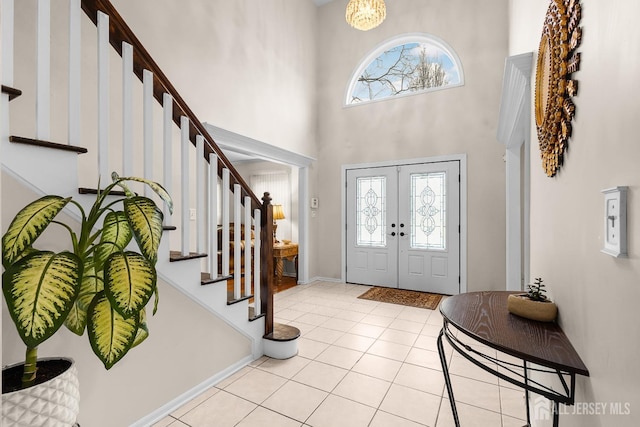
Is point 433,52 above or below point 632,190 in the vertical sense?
above

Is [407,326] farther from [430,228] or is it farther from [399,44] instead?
[399,44]

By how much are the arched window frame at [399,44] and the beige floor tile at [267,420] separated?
4694 millimetres

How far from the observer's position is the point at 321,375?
2.41 m

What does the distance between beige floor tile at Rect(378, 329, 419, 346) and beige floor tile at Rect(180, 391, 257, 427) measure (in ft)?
5.11

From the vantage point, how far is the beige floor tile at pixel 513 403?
1.95 meters

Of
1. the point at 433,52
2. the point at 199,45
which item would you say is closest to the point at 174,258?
the point at 199,45

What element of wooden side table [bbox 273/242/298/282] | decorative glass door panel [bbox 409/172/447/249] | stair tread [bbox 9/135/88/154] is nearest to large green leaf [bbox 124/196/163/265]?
stair tread [bbox 9/135/88/154]

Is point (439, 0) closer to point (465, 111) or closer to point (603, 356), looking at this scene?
point (465, 111)

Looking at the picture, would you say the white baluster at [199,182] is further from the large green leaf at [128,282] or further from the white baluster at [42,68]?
the large green leaf at [128,282]

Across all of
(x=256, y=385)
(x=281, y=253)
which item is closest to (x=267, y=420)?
(x=256, y=385)

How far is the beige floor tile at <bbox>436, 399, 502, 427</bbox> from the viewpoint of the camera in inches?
73.2

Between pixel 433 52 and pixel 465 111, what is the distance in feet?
3.79

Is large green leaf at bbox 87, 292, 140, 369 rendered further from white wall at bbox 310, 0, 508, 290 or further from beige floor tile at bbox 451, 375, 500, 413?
white wall at bbox 310, 0, 508, 290

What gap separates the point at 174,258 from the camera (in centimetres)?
192
